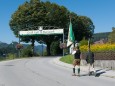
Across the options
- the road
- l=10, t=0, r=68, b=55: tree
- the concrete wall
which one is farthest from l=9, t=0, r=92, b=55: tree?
the road

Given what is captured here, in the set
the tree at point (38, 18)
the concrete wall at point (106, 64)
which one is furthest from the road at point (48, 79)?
the tree at point (38, 18)

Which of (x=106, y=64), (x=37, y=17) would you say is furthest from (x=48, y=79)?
(x=37, y=17)

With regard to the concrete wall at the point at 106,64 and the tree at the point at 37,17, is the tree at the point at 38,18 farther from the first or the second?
the concrete wall at the point at 106,64

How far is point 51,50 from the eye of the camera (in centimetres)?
8200

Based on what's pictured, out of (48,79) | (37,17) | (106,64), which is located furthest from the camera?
(37,17)

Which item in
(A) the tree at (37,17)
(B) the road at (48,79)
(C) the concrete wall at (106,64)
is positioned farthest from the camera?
(A) the tree at (37,17)

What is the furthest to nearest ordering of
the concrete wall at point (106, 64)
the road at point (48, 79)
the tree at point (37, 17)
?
the tree at point (37, 17) < the concrete wall at point (106, 64) < the road at point (48, 79)

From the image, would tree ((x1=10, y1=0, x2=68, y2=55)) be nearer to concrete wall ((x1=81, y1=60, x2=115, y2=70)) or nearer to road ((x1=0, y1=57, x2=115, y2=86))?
concrete wall ((x1=81, y1=60, x2=115, y2=70))

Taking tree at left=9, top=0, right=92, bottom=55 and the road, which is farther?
tree at left=9, top=0, right=92, bottom=55

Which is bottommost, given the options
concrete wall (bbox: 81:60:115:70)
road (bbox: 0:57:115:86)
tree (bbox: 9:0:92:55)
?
road (bbox: 0:57:115:86)

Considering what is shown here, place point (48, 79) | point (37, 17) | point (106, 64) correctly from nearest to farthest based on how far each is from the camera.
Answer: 1. point (48, 79)
2. point (106, 64)
3. point (37, 17)

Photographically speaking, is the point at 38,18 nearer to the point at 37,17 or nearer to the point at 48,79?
the point at 37,17

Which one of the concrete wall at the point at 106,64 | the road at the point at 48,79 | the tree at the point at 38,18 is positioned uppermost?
the tree at the point at 38,18

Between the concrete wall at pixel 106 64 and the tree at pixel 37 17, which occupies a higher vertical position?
the tree at pixel 37 17
